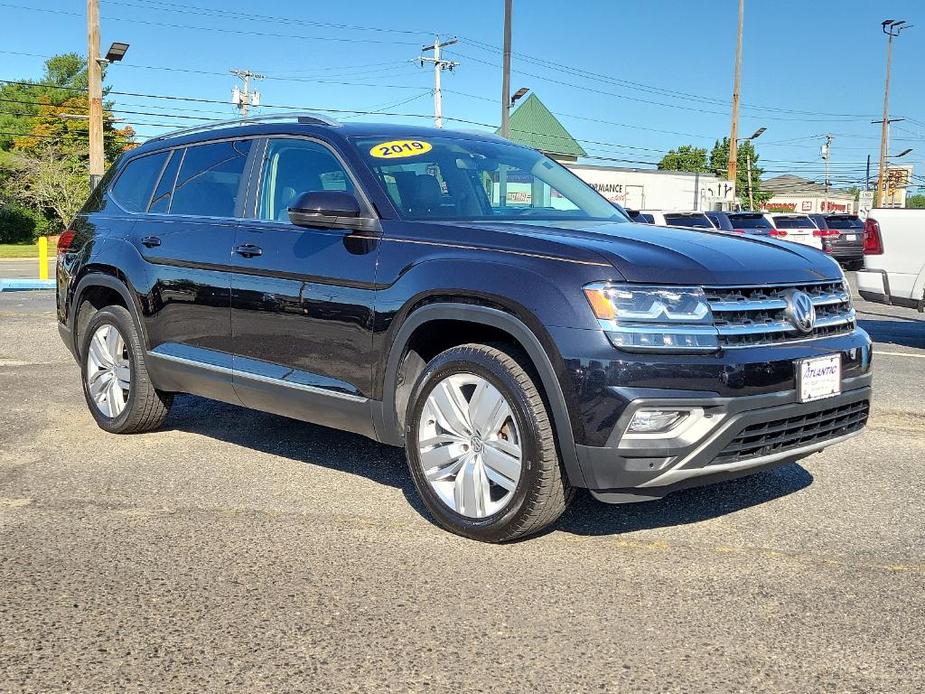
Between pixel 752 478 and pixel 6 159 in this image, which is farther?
pixel 6 159

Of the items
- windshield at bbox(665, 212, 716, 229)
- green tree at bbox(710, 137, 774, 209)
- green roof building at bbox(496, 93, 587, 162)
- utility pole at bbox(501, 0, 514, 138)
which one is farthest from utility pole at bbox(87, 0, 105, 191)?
green tree at bbox(710, 137, 774, 209)

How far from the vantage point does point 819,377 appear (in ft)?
13.2

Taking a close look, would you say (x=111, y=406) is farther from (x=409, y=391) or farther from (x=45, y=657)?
(x=45, y=657)

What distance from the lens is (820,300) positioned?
13.9 ft

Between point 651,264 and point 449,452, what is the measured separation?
1.15 meters

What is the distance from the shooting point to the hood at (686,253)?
12.4ft

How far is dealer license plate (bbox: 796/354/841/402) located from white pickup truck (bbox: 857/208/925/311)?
741 centimetres

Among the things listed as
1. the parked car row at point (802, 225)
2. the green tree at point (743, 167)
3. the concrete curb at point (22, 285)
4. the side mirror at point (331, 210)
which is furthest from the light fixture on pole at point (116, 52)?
the green tree at point (743, 167)

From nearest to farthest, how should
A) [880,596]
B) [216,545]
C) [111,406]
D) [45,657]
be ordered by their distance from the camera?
1. [45,657]
2. [880,596]
3. [216,545]
4. [111,406]

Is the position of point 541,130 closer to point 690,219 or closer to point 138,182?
point 690,219

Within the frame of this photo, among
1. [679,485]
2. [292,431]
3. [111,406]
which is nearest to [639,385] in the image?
[679,485]

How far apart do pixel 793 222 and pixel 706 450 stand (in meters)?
28.7

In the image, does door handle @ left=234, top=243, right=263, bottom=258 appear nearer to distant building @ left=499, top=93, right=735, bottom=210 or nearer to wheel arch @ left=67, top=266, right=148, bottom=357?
wheel arch @ left=67, top=266, right=148, bottom=357

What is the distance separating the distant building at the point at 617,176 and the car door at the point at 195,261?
49.5 metres
